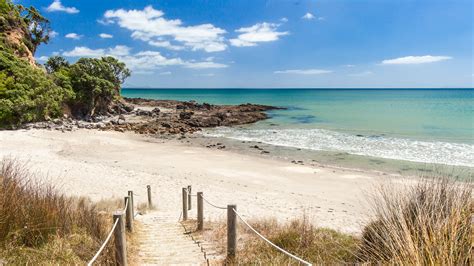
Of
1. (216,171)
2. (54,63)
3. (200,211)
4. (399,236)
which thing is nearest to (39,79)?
(54,63)

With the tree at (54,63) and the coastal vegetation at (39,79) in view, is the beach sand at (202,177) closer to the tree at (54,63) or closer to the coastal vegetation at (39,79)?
the coastal vegetation at (39,79)

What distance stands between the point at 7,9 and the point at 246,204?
43168 mm

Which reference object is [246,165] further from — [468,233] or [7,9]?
[7,9]

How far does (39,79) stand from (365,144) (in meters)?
32.4

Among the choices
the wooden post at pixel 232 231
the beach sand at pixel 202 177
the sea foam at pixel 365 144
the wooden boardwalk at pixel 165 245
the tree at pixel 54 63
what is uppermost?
the tree at pixel 54 63

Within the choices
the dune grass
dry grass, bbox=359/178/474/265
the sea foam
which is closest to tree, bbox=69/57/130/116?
the sea foam

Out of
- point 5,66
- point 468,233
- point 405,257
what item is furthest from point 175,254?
point 5,66

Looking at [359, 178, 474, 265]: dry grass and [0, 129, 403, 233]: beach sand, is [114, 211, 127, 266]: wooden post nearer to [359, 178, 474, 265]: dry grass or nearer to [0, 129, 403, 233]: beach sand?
[359, 178, 474, 265]: dry grass

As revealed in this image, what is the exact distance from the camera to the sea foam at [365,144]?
2262 centimetres

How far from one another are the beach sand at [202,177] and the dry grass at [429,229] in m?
4.00

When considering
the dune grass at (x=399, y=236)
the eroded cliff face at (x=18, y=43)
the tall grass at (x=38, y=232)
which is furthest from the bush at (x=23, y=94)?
the dune grass at (x=399, y=236)

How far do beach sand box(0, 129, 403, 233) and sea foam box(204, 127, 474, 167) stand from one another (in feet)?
18.9

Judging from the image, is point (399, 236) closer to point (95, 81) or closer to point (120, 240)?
point (120, 240)

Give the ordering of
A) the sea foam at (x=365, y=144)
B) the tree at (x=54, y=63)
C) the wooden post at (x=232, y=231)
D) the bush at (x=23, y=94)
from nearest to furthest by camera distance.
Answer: the wooden post at (x=232, y=231) < the sea foam at (x=365, y=144) < the bush at (x=23, y=94) < the tree at (x=54, y=63)
